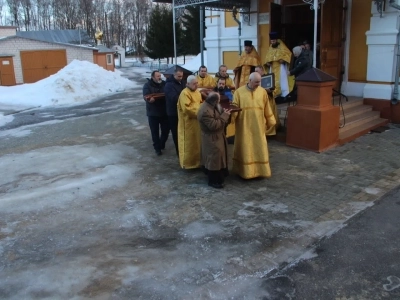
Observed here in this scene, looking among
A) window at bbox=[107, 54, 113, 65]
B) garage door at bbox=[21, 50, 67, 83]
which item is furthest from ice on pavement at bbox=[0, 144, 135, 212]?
window at bbox=[107, 54, 113, 65]

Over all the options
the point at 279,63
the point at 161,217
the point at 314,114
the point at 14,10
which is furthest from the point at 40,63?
the point at 14,10

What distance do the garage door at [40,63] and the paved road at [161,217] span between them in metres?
19.6

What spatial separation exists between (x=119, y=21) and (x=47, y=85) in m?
54.9

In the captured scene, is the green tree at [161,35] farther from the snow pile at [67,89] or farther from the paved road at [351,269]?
the paved road at [351,269]

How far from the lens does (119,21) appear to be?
6994 centimetres

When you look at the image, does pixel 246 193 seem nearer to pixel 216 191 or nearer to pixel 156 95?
pixel 216 191

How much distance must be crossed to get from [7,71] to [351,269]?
25.7 meters

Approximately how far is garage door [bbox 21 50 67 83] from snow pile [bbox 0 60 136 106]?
6.97 m

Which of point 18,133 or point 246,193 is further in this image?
point 18,133

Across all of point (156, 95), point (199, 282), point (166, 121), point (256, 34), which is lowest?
point (199, 282)

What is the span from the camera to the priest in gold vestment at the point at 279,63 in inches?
380

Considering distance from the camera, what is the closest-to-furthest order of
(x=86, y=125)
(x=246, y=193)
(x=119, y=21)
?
(x=246, y=193) < (x=86, y=125) < (x=119, y=21)

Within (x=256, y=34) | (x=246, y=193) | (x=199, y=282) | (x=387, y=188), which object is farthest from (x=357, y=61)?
(x=199, y=282)

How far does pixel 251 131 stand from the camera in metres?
6.30
